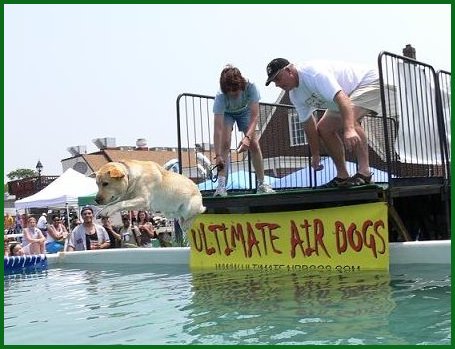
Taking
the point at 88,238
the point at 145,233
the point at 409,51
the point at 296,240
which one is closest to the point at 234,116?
the point at 296,240

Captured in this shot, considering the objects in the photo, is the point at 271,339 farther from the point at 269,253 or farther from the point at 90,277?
the point at 90,277

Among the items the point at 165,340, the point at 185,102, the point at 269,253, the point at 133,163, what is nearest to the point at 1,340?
the point at 165,340

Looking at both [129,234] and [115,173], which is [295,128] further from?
[115,173]

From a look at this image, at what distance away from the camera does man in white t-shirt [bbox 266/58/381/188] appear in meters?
6.25

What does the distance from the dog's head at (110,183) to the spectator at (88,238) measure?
19.2ft

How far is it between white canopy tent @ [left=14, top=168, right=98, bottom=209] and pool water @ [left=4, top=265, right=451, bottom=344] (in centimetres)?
1262

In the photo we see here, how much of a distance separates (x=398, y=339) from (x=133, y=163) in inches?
122

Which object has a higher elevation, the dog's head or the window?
the window

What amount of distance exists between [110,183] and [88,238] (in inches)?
242

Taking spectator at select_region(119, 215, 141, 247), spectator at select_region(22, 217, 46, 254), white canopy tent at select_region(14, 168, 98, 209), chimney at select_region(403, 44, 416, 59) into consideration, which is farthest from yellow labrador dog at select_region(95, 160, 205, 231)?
chimney at select_region(403, 44, 416, 59)

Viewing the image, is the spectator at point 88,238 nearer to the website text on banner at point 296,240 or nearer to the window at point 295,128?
the website text on banner at point 296,240

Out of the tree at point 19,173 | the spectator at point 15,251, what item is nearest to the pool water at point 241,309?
the spectator at point 15,251

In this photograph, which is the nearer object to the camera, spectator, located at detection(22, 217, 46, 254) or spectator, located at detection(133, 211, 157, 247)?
spectator, located at detection(22, 217, 46, 254)

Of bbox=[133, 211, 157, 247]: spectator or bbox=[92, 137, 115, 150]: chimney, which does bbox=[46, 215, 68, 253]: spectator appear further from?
bbox=[92, 137, 115, 150]: chimney
